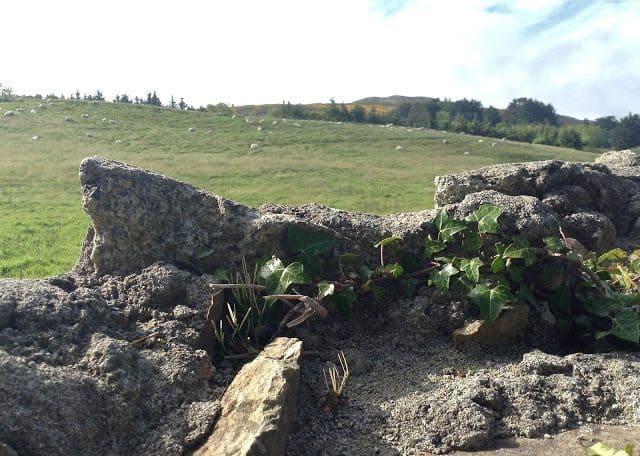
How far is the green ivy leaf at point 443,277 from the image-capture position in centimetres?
347

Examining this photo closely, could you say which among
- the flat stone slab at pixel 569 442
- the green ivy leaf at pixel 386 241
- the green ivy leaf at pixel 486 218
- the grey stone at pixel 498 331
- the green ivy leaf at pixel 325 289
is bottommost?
the flat stone slab at pixel 569 442

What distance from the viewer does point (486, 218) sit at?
3.68 m

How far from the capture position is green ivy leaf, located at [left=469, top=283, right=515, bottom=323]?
10.8 feet

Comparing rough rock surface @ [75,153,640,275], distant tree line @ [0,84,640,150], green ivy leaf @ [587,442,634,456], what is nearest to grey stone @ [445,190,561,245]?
rough rock surface @ [75,153,640,275]

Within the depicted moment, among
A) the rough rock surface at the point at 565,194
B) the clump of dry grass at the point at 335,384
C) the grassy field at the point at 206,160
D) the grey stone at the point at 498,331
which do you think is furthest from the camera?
the grassy field at the point at 206,160

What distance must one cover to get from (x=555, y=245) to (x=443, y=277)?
0.71 metres

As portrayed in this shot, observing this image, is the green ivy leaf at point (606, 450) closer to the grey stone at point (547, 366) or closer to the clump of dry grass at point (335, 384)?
the grey stone at point (547, 366)

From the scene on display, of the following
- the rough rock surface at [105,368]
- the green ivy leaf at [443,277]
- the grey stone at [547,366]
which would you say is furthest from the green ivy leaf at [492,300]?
the rough rock surface at [105,368]

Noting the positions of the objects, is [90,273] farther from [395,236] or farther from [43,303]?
[395,236]

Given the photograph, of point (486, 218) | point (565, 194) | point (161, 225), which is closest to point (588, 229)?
point (565, 194)

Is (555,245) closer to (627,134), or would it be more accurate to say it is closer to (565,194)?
(565,194)

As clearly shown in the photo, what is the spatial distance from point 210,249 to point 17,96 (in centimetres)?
4681

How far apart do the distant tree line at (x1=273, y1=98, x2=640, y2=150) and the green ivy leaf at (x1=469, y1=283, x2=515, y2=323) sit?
43002mm

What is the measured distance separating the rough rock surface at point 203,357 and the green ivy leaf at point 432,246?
0.33 ft
